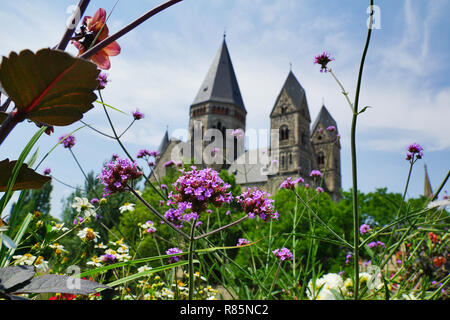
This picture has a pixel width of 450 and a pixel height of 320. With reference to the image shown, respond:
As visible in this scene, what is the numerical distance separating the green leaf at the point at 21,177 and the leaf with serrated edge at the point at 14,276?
0.12 m

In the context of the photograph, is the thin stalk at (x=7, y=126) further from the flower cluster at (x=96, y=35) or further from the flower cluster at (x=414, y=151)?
the flower cluster at (x=414, y=151)

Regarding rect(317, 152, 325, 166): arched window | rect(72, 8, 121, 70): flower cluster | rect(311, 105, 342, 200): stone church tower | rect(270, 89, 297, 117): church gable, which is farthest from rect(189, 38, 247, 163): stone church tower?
rect(72, 8, 121, 70): flower cluster

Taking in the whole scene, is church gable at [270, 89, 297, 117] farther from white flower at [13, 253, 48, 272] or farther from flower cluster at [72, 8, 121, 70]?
flower cluster at [72, 8, 121, 70]

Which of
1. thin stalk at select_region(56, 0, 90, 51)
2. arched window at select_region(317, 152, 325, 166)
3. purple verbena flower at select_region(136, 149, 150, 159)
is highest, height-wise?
arched window at select_region(317, 152, 325, 166)

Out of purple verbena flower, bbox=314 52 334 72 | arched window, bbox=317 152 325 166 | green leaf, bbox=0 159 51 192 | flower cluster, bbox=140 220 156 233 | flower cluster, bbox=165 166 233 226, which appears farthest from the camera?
arched window, bbox=317 152 325 166

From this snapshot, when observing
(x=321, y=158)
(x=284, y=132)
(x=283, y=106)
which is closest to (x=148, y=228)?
(x=284, y=132)

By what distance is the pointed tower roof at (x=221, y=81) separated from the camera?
4434cm

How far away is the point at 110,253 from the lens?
2.28 metres

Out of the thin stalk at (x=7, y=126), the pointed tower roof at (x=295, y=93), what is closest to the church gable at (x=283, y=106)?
the pointed tower roof at (x=295, y=93)

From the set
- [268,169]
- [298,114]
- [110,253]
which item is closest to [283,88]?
[298,114]

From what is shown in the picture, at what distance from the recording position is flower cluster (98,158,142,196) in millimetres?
1011

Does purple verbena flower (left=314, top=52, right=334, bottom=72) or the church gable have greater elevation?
the church gable

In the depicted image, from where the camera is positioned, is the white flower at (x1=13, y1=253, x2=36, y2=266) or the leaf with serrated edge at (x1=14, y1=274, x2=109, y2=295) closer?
the leaf with serrated edge at (x1=14, y1=274, x2=109, y2=295)
